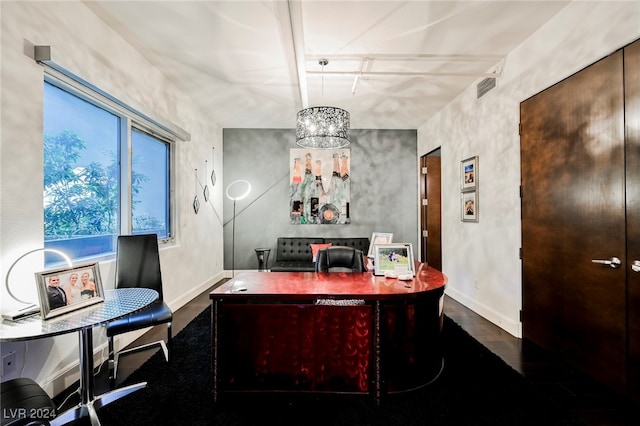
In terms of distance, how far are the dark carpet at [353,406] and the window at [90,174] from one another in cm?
127

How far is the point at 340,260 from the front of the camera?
2.81m

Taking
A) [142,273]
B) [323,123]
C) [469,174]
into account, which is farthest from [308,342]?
[469,174]

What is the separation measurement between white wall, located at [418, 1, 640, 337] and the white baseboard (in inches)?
0.4

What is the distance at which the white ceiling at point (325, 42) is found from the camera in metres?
2.39

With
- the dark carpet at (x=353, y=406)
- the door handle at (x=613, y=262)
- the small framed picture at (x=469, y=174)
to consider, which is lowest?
the dark carpet at (x=353, y=406)

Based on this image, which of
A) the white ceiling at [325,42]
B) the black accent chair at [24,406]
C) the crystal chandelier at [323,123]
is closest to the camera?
the black accent chair at [24,406]

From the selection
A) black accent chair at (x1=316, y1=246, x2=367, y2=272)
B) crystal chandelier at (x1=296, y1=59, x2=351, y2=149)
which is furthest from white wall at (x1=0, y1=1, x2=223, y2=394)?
black accent chair at (x1=316, y1=246, x2=367, y2=272)

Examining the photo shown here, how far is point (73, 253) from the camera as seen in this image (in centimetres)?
246

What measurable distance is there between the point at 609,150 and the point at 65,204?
410 cm

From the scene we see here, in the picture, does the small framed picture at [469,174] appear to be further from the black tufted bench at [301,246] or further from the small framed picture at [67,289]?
the small framed picture at [67,289]

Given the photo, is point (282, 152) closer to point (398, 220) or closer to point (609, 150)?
point (398, 220)

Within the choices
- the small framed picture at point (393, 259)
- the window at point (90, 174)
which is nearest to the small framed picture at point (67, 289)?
the window at point (90, 174)

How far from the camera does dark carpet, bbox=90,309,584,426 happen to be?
6.07ft

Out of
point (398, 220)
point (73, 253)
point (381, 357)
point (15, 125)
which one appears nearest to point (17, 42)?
point (15, 125)
